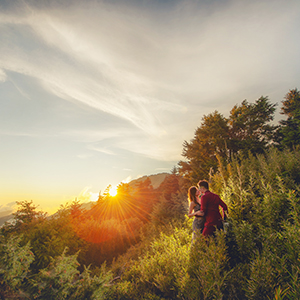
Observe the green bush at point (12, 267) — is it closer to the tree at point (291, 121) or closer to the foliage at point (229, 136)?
the foliage at point (229, 136)

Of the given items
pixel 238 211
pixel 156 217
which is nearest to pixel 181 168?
pixel 156 217

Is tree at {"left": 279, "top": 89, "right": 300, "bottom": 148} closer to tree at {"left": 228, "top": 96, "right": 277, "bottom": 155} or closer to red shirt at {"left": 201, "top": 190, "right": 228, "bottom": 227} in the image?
tree at {"left": 228, "top": 96, "right": 277, "bottom": 155}

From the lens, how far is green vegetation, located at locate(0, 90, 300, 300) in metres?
2.38

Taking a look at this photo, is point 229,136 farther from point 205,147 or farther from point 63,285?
point 63,285

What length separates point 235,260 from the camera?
342cm

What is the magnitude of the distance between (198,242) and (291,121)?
27375 mm

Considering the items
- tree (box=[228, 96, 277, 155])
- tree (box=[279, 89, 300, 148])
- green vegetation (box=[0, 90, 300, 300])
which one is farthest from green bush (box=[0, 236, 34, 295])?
tree (box=[279, 89, 300, 148])

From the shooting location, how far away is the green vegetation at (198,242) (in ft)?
7.80

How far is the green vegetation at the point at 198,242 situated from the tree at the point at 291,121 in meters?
0.16

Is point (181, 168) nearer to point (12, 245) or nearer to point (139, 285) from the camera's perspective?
point (139, 285)

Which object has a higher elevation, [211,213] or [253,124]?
[253,124]

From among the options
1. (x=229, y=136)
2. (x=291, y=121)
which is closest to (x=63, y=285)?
(x=229, y=136)

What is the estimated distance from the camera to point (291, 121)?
21.5 m

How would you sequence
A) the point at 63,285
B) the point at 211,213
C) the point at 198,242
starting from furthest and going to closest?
1. the point at 211,213
2. the point at 198,242
3. the point at 63,285
